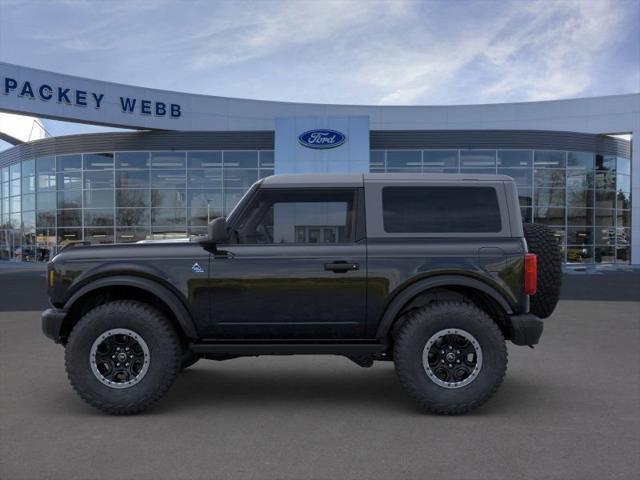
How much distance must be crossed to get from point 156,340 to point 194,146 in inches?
924

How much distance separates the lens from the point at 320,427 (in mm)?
4152

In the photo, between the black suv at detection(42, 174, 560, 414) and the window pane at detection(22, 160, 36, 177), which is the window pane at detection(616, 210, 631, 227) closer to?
the black suv at detection(42, 174, 560, 414)

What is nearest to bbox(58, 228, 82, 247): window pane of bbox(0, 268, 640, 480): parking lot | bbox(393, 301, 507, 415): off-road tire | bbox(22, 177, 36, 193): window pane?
bbox(22, 177, 36, 193): window pane

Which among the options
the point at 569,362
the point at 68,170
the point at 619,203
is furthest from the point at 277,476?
the point at 619,203

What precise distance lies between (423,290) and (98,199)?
26.1m

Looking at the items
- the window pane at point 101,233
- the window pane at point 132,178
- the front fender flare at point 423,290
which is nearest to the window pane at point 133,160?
the window pane at point 132,178

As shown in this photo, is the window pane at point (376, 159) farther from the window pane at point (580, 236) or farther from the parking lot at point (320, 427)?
the parking lot at point (320, 427)

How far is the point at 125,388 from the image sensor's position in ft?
14.5

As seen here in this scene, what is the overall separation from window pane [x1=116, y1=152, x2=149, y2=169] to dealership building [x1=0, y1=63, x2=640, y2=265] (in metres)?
0.05

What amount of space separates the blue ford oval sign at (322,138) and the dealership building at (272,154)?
0.05 m

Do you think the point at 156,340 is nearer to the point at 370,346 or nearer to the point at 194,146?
the point at 370,346

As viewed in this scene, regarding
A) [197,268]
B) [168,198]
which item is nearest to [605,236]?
[168,198]

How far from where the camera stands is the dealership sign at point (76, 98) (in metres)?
24.0

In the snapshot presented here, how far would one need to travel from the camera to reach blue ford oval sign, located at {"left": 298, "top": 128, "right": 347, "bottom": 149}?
2450 centimetres
